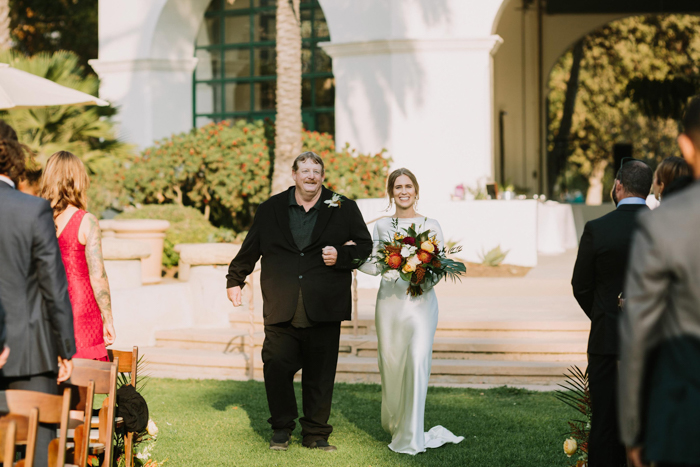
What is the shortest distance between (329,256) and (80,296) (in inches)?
66.6

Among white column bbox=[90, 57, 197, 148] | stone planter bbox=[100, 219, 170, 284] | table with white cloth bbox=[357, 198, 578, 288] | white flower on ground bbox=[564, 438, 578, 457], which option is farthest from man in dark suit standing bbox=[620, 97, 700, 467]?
white column bbox=[90, 57, 197, 148]

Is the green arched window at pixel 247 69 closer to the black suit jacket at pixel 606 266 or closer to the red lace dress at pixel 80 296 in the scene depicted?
the red lace dress at pixel 80 296

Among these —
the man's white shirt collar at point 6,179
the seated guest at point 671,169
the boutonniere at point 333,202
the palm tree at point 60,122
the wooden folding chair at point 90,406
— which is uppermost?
the palm tree at point 60,122

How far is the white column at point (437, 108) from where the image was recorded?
571 inches

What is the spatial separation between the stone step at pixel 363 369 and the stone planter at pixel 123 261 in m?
1.17

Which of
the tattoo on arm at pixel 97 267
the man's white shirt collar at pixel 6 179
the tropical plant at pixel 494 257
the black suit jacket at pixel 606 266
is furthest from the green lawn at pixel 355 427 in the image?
the tropical plant at pixel 494 257

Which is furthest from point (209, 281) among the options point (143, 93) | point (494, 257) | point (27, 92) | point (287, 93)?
point (143, 93)

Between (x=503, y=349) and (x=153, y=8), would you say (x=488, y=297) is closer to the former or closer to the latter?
(x=503, y=349)

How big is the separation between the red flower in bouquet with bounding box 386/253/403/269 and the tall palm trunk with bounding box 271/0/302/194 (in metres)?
7.12

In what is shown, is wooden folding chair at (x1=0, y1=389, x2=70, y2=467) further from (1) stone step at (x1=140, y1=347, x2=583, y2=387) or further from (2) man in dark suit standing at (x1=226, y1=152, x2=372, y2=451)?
(1) stone step at (x1=140, y1=347, x2=583, y2=387)

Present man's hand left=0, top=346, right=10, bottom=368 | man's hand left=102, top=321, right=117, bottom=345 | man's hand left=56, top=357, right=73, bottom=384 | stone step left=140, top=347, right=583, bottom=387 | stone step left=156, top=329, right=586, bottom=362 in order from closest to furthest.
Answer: man's hand left=0, top=346, right=10, bottom=368 → man's hand left=56, top=357, right=73, bottom=384 → man's hand left=102, top=321, right=117, bottom=345 → stone step left=140, top=347, right=583, bottom=387 → stone step left=156, top=329, right=586, bottom=362

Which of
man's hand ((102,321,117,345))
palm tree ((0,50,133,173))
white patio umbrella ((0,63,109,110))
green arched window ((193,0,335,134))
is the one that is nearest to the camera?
man's hand ((102,321,117,345))

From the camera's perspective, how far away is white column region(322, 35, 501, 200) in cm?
1451

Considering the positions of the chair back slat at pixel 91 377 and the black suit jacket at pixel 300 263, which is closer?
the chair back slat at pixel 91 377
